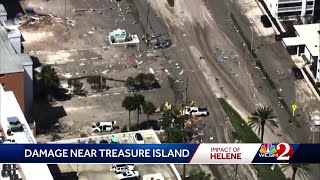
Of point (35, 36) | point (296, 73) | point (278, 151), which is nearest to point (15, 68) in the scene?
point (35, 36)

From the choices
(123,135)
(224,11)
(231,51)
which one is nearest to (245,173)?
(123,135)

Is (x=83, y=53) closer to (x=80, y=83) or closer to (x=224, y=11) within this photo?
(x=80, y=83)

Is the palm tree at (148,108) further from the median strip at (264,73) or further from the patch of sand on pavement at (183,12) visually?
the patch of sand on pavement at (183,12)

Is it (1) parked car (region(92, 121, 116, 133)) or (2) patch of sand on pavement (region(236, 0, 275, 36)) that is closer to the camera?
(1) parked car (region(92, 121, 116, 133))

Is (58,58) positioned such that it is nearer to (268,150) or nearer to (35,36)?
(35,36)

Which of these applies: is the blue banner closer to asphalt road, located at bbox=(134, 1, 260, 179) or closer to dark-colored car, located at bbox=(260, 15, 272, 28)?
asphalt road, located at bbox=(134, 1, 260, 179)

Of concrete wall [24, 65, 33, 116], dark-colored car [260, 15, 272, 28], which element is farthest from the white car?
dark-colored car [260, 15, 272, 28]

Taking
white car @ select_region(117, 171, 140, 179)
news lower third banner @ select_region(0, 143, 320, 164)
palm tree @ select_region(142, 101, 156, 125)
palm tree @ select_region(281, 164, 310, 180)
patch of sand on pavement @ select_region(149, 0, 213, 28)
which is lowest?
palm tree @ select_region(281, 164, 310, 180)

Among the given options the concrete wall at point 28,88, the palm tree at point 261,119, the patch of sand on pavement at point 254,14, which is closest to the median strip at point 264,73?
the patch of sand on pavement at point 254,14
